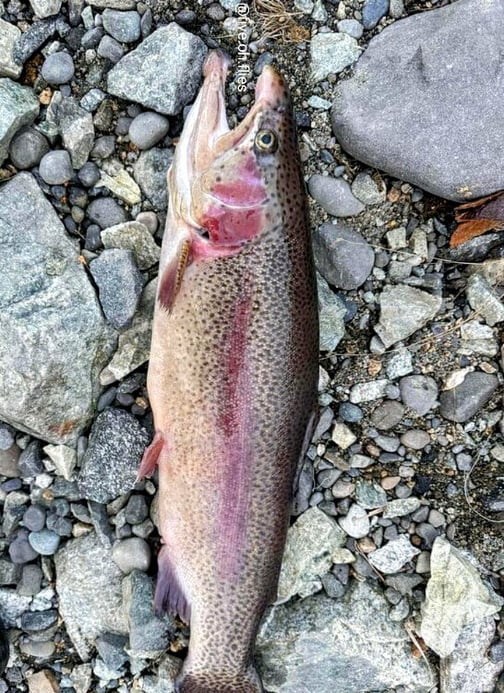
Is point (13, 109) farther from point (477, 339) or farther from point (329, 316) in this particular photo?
point (477, 339)

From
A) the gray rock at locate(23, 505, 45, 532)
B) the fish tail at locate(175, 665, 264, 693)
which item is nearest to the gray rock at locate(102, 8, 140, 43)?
the gray rock at locate(23, 505, 45, 532)

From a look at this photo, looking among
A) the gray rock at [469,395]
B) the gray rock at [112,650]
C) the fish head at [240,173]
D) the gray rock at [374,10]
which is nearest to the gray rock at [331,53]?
the gray rock at [374,10]

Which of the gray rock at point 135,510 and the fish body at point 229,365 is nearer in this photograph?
the fish body at point 229,365

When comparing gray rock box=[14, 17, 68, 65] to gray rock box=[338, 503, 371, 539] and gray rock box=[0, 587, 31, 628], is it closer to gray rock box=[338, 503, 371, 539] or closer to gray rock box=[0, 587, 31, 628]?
gray rock box=[0, 587, 31, 628]

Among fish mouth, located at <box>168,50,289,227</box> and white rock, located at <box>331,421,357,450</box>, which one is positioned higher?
fish mouth, located at <box>168,50,289,227</box>

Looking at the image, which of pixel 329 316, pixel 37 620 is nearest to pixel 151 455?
pixel 329 316

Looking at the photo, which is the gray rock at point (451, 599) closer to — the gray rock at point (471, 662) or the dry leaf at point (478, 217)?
the gray rock at point (471, 662)
